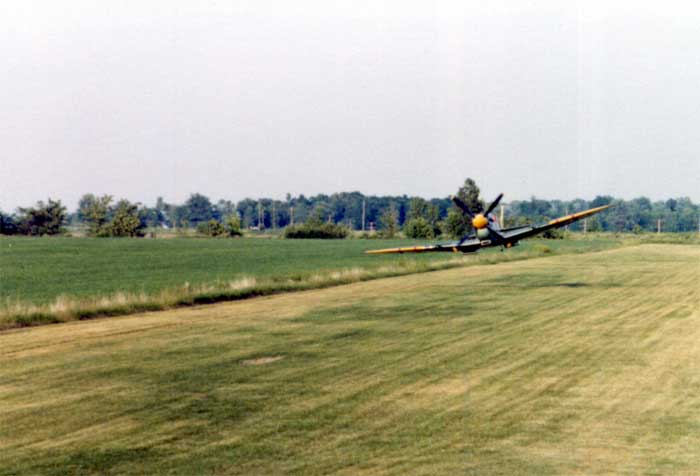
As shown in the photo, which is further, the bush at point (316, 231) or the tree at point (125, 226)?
the tree at point (125, 226)

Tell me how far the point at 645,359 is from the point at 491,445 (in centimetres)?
956

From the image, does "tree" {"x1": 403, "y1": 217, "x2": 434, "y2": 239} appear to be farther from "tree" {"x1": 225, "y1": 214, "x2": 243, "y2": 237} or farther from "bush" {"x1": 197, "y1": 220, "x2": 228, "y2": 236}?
"bush" {"x1": 197, "y1": 220, "x2": 228, "y2": 236}

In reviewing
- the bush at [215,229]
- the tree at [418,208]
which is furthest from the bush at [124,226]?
the tree at [418,208]

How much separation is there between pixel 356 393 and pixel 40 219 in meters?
145

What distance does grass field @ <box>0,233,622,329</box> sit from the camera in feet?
104

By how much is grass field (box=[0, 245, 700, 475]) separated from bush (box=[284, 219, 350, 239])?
108721 mm

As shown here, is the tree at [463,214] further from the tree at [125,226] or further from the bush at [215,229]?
the tree at [125,226]

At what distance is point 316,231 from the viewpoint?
14212 centimetres

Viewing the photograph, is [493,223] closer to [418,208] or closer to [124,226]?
[418,208]

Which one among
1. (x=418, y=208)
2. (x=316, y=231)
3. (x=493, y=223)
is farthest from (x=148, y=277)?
(x=418, y=208)

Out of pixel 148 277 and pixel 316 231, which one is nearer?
pixel 148 277

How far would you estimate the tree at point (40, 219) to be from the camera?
5866 inches

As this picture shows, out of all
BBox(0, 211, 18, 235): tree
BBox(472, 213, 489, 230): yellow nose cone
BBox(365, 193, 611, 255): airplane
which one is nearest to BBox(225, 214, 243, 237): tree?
BBox(0, 211, 18, 235): tree

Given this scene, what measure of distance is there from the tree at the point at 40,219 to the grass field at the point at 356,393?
128 m
